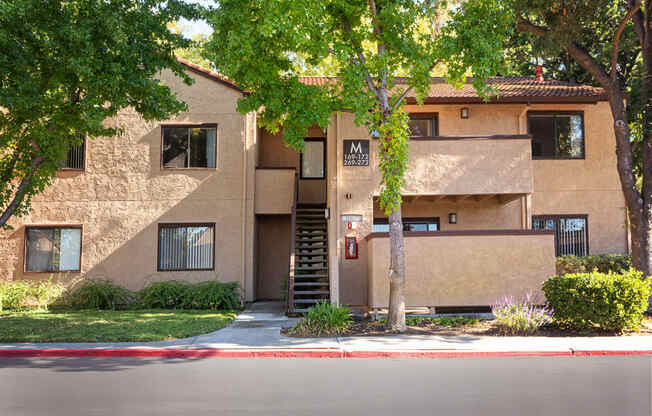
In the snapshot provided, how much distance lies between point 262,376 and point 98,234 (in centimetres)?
1102

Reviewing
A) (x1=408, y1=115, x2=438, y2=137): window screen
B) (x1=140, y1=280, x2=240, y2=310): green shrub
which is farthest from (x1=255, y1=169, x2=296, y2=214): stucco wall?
(x1=408, y1=115, x2=438, y2=137): window screen


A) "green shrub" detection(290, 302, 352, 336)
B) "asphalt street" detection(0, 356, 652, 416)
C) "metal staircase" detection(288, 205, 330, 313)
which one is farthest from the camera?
"metal staircase" detection(288, 205, 330, 313)

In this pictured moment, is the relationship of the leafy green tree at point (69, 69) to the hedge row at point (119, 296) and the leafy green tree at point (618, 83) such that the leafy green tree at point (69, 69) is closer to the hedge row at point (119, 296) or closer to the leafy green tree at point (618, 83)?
the hedge row at point (119, 296)

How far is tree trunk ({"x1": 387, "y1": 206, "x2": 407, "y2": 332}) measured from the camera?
11492 millimetres

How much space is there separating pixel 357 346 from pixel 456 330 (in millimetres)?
2849

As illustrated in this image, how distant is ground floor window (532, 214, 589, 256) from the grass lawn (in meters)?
10.9

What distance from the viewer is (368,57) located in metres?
11.9

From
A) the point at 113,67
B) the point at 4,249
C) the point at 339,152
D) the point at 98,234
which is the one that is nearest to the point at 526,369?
the point at 339,152

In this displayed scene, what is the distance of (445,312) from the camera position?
45.6 feet

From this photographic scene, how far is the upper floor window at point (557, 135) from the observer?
17.6 meters

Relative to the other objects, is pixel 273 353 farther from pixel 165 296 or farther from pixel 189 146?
pixel 189 146

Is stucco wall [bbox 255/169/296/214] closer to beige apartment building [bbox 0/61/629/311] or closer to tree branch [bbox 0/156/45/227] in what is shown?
beige apartment building [bbox 0/61/629/311]

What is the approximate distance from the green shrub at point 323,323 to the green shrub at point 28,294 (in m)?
8.80

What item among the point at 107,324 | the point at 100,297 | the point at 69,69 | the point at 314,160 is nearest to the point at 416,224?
the point at 314,160
